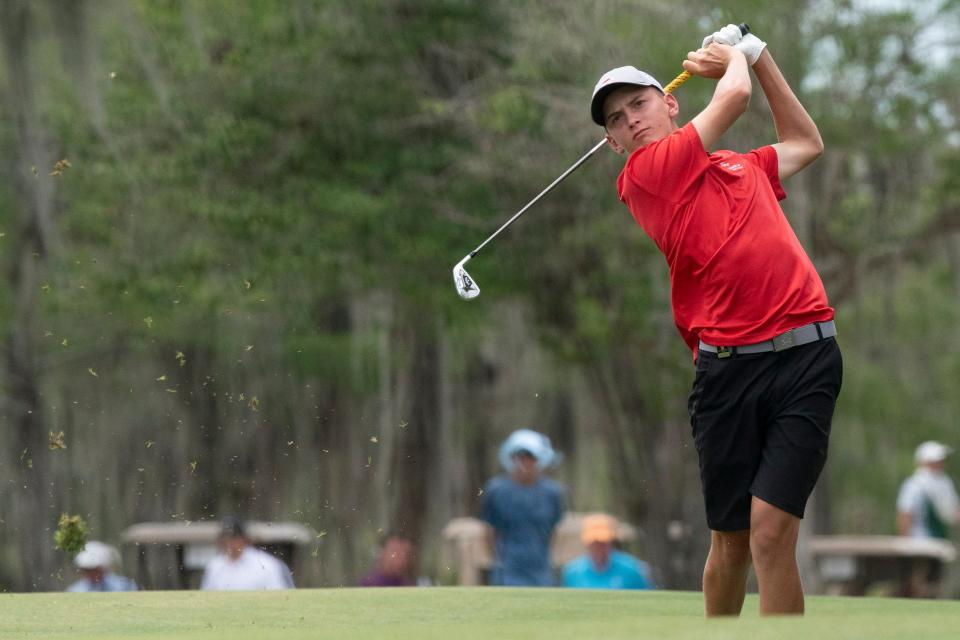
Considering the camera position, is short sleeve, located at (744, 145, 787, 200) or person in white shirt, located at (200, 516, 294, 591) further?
person in white shirt, located at (200, 516, 294, 591)

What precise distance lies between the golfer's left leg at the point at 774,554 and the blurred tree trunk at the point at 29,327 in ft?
33.5

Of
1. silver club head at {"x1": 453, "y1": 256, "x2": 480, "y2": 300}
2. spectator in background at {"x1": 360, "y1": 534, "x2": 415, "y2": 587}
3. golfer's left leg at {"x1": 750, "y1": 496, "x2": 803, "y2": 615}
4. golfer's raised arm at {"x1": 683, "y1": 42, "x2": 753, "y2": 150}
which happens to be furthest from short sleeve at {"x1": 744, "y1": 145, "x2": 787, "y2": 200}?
spectator in background at {"x1": 360, "y1": 534, "x2": 415, "y2": 587}

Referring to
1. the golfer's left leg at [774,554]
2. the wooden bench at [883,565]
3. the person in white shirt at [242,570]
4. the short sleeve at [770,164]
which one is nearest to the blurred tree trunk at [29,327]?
the person in white shirt at [242,570]

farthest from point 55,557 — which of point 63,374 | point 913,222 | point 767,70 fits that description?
point 767,70

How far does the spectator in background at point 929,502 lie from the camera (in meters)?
13.4

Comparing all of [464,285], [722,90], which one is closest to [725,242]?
[722,90]

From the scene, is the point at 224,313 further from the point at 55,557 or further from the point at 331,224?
the point at 55,557

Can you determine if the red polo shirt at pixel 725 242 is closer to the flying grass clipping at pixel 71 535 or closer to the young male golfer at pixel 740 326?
the young male golfer at pixel 740 326

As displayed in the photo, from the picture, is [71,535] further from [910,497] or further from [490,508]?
[910,497]

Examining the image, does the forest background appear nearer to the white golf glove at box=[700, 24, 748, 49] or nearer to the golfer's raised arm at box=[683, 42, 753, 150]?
the white golf glove at box=[700, 24, 748, 49]

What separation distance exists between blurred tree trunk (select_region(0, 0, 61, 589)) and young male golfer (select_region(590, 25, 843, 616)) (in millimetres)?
9799

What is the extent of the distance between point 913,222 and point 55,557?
8.98m

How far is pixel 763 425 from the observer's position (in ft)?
16.3

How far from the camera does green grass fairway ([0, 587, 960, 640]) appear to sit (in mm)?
5219
